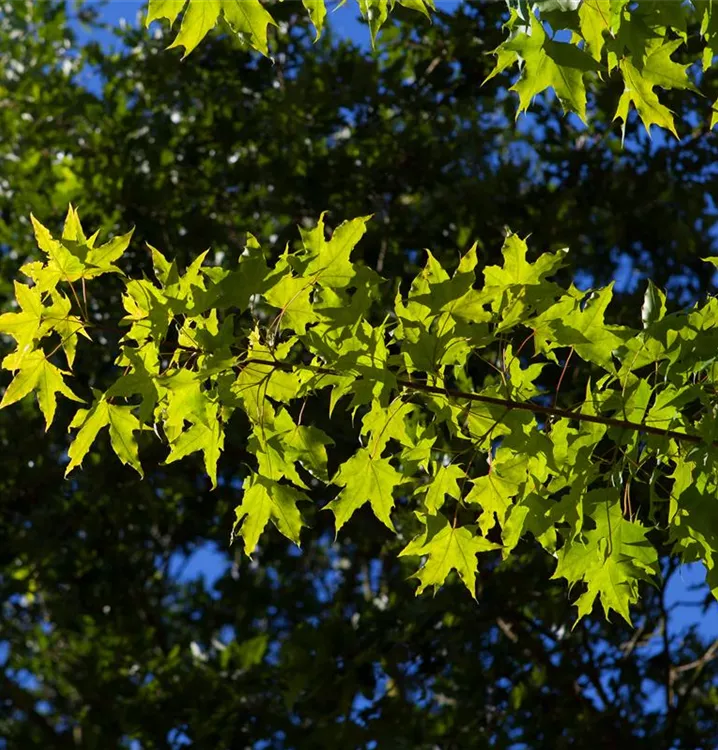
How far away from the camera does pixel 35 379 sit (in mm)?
1922

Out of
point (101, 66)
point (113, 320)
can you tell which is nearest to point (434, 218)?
point (113, 320)

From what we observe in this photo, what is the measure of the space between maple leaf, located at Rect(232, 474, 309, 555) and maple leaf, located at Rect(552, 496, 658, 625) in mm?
476

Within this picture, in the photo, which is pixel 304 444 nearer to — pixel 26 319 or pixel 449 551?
pixel 449 551

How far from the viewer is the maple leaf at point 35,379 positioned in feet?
6.16

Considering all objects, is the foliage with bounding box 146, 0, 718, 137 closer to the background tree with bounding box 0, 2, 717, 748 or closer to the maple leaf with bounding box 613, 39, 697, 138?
the maple leaf with bounding box 613, 39, 697, 138

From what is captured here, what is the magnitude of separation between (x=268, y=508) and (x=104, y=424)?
33cm

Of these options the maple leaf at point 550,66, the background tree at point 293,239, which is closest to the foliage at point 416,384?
the maple leaf at point 550,66

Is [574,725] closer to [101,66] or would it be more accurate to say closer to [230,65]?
[230,65]

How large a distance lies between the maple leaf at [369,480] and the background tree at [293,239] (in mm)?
2270

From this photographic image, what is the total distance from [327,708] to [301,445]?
8.71 ft

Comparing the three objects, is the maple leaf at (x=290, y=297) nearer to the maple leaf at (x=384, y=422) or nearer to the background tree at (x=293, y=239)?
the maple leaf at (x=384, y=422)

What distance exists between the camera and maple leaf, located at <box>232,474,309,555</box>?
77.7 inches

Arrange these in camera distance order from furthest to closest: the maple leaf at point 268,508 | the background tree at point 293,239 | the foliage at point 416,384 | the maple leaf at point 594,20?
the background tree at point 293,239 < the maple leaf at point 268,508 < the foliage at point 416,384 < the maple leaf at point 594,20

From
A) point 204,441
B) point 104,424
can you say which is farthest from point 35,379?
point 204,441
